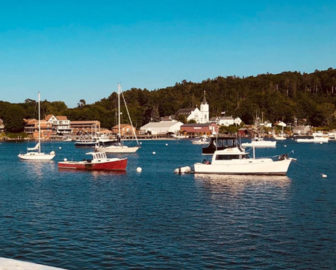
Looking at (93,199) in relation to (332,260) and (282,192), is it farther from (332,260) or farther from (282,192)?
(332,260)

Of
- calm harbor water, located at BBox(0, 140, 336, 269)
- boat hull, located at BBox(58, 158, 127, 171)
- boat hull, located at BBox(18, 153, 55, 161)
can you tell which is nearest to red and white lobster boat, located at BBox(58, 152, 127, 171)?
boat hull, located at BBox(58, 158, 127, 171)

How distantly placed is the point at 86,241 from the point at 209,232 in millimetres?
7373

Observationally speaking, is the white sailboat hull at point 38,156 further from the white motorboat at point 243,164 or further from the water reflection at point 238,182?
the white motorboat at point 243,164

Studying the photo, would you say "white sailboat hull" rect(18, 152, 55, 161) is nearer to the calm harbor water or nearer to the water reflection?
the calm harbor water

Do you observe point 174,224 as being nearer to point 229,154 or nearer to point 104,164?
point 229,154

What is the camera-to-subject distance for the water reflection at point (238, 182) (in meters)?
42.6

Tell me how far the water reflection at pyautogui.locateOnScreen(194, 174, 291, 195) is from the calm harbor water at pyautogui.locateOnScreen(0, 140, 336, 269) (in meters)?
0.12

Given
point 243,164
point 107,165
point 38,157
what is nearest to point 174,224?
point 243,164

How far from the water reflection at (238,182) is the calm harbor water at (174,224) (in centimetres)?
12

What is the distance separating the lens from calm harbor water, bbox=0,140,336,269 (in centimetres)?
2125

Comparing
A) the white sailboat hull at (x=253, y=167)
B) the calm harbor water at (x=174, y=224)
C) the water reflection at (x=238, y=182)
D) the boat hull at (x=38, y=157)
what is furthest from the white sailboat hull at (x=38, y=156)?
the white sailboat hull at (x=253, y=167)

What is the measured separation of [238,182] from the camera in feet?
151

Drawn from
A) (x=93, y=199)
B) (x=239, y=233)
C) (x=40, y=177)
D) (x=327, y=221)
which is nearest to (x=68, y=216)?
(x=93, y=199)

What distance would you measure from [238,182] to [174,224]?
19.4 meters
